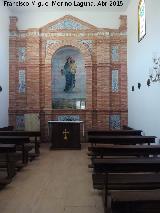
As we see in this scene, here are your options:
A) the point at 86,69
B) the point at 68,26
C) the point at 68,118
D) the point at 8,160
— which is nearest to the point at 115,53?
the point at 86,69

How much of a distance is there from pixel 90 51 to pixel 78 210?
407 inches

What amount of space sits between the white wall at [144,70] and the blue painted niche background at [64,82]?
2145mm

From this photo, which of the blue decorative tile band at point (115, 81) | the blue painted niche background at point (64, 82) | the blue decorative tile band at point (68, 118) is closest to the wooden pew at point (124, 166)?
the blue decorative tile band at point (68, 118)

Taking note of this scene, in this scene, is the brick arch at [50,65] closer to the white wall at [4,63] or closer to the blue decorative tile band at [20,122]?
the blue decorative tile band at [20,122]

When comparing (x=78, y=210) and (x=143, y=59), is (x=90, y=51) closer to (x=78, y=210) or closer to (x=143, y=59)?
(x=143, y=59)

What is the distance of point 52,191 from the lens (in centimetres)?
660

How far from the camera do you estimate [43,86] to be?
15.1m

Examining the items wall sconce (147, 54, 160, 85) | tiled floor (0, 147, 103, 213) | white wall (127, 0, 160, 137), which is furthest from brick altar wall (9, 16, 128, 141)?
tiled floor (0, 147, 103, 213)

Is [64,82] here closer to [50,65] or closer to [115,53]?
[50,65]

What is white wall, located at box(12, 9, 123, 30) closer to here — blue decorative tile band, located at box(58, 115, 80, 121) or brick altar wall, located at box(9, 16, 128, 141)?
brick altar wall, located at box(9, 16, 128, 141)

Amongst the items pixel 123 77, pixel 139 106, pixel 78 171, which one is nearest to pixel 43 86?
pixel 123 77

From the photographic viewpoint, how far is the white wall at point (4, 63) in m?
13.7

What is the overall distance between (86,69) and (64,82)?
1.15 m

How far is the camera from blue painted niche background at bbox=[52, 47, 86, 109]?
1523 cm
